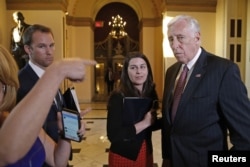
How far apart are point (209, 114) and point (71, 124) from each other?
948 mm

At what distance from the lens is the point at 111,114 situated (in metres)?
2.17

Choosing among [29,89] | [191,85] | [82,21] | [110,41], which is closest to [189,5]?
[82,21]

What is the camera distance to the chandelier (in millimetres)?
14453

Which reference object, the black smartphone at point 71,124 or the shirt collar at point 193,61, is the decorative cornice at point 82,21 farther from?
the black smartphone at point 71,124

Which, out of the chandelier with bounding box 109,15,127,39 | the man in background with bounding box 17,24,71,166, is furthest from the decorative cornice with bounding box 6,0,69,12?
the man in background with bounding box 17,24,71,166

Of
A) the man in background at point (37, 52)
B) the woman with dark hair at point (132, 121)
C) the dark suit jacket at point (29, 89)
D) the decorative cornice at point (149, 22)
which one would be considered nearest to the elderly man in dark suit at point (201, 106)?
the woman with dark hair at point (132, 121)

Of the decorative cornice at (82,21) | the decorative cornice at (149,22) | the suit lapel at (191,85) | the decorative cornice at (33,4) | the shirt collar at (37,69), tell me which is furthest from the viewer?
the decorative cornice at (149,22)

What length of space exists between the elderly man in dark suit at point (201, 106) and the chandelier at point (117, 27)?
1281 centimetres

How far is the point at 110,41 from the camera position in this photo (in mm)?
15461

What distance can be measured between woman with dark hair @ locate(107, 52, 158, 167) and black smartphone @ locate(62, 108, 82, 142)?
0.86 m

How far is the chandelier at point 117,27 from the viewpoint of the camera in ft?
47.4

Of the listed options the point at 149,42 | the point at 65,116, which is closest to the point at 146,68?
the point at 65,116

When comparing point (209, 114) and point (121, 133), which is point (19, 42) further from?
point (209, 114)

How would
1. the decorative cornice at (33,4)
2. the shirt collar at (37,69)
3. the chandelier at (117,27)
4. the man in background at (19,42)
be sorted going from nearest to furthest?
1. the shirt collar at (37,69)
2. the man in background at (19,42)
3. the decorative cornice at (33,4)
4. the chandelier at (117,27)
